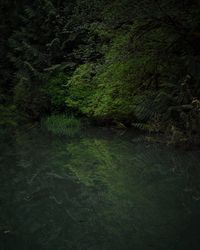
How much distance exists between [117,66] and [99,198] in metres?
7.71

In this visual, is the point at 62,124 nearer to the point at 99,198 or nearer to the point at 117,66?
the point at 117,66

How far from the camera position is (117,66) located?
14453mm

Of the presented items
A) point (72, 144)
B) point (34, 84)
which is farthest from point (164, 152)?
point (34, 84)

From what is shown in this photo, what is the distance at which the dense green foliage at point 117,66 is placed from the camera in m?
12.3

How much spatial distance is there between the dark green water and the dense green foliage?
1.66 m

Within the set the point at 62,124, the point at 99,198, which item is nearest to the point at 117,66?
the point at 62,124

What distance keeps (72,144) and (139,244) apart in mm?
7759

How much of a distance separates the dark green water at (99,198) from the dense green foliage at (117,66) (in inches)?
65.3

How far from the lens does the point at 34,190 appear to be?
7.89 metres

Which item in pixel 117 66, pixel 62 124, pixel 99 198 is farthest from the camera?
pixel 62 124

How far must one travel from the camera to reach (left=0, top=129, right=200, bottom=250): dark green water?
18.2 feet

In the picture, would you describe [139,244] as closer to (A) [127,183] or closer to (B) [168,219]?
(B) [168,219]

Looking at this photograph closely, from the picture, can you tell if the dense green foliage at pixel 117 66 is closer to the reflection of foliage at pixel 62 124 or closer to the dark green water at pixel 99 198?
the reflection of foliage at pixel 62 124

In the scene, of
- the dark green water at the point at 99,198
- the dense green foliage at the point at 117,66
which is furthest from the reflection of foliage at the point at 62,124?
the dark green water at the point at 99,198
